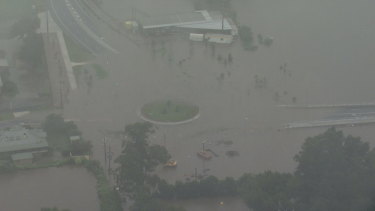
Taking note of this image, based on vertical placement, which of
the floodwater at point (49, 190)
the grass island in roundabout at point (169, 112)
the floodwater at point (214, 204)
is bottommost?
the floodwater at point (214, 204)

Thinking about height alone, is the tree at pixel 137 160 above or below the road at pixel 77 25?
below

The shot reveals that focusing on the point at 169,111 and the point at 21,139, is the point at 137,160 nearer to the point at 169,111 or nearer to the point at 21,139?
the point at 21,139

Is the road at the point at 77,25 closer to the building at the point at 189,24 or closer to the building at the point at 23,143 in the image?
the building at the point at 189,24

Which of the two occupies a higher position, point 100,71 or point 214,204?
point 100,71

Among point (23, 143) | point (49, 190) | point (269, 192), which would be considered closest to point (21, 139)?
point (23, 143)

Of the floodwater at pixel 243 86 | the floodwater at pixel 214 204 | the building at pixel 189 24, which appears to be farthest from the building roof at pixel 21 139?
the building at pixel 189 24
